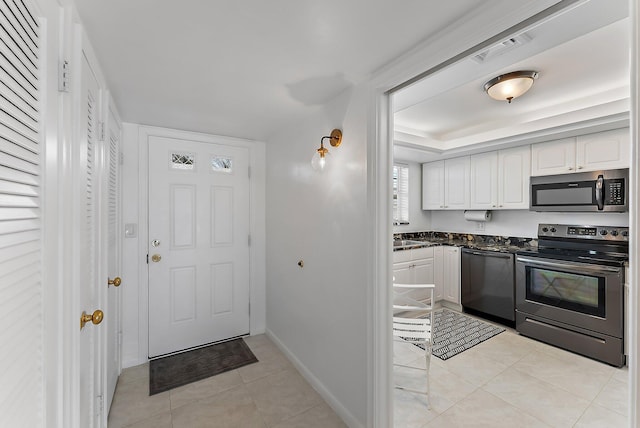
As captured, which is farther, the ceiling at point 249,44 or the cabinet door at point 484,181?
the cabinet door at point 484,181

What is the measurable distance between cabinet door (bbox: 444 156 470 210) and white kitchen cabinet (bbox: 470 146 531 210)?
89 millimetres

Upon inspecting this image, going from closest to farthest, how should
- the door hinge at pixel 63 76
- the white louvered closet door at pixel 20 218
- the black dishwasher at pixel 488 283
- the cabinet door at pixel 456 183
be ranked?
the white louvered closet door at pixel 20 218 < the door hinge at pixel 63 76 < the black dishwasher at pixel 488 283 < the cabinet door at pixel 456 183

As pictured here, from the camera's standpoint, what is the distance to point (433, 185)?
174 inches

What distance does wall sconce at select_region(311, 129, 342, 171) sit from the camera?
198 cm

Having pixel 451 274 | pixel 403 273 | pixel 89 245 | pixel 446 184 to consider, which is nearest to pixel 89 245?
pixel 89 245

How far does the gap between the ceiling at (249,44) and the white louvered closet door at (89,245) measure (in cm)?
25

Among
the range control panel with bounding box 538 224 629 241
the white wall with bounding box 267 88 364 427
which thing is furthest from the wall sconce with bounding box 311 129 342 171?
the range control panel with bounding box 538 224 629 241

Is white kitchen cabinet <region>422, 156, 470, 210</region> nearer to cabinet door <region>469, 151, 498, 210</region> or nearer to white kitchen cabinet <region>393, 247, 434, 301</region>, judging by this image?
cabinet door <region>469, 151, 498, 210</region>

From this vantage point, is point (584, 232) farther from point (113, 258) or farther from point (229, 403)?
point (113, 258)

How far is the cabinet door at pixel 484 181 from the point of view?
363 cm

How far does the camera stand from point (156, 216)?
8.84 feet

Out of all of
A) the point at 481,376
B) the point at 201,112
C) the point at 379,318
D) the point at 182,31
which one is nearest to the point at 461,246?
the point at 481,376

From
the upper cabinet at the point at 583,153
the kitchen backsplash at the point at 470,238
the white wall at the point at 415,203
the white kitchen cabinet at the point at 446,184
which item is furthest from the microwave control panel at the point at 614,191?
the white wall at the point at 415,203

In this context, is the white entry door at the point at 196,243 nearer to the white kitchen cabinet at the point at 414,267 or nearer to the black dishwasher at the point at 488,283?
the white kitchen cabinet at the point at 414,267
